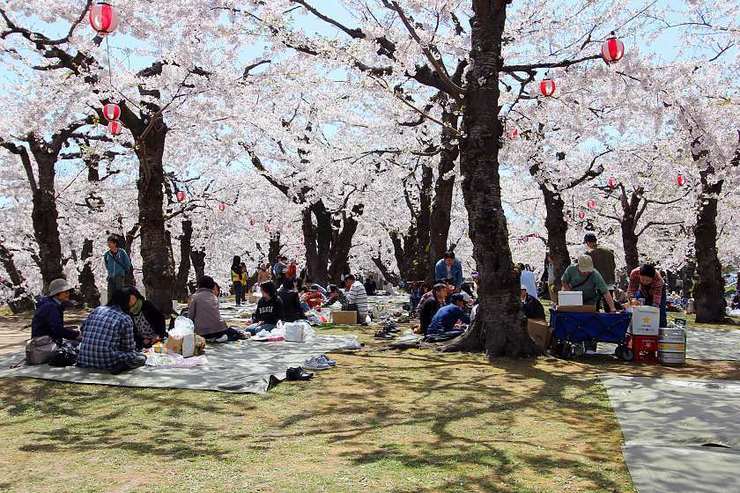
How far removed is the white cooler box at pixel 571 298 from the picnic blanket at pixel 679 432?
6.92 feet

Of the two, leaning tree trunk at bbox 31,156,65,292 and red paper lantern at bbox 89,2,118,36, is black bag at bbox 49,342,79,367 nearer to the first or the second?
red paper lantern at bbox 89,2,118,36

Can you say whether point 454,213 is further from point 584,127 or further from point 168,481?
point 168,481

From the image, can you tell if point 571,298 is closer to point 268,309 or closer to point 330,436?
point 330,436

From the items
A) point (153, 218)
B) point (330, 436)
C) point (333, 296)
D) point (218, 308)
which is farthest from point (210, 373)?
point (333, 296)

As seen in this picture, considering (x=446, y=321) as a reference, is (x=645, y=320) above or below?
above

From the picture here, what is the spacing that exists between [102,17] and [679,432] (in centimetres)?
896

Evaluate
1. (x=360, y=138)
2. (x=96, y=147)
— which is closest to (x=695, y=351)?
(x=360, y=138)

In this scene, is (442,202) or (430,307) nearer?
(430,307)

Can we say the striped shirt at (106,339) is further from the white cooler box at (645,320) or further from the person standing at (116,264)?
the white cooler box at (645,320)

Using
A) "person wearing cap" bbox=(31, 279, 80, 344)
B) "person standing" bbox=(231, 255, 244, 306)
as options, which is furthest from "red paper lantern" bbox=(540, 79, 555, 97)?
"person standing" bbox=(231, 255, 244, 306)

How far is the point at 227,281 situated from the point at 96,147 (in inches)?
1250

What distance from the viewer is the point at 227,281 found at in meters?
52.3

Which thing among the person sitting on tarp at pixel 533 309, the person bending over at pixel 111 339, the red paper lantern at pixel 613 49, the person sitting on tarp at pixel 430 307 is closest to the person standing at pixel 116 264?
the person bending over at pixel 111 339

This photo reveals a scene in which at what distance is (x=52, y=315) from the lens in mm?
9086
